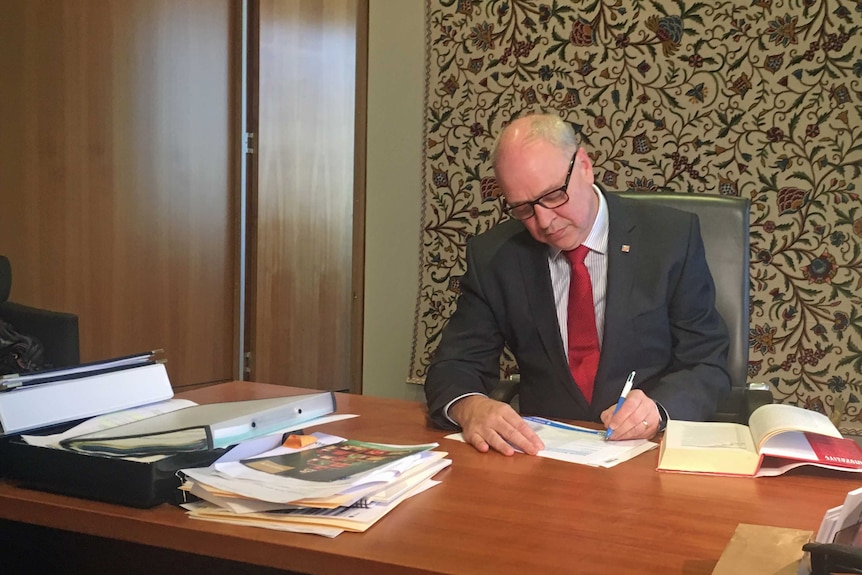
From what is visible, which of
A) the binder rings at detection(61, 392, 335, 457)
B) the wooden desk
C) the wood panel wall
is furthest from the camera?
the wood panel wall

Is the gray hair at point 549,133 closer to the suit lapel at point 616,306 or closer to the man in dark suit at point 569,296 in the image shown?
the man in dark suit at point 569,296

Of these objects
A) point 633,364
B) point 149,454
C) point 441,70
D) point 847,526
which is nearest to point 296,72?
point 441,70

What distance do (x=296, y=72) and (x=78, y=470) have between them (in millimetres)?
3269

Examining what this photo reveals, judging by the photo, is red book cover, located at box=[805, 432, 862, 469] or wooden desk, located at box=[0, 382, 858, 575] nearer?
wooden desk, located at box=[0, 382, 858, 575]

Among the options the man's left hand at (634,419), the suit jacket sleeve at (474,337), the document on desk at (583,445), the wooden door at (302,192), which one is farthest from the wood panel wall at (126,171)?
the man's left hand at (634,419)

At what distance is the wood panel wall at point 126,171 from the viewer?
9.66ft

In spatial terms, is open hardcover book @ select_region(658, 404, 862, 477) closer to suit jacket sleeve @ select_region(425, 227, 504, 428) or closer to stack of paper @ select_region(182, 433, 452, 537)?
stack of paper @ select_region(182, 433, 452, 537)

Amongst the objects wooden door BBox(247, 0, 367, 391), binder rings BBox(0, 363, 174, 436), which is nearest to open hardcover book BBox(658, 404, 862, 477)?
binder rings BBox(0, 363, 174, 436)

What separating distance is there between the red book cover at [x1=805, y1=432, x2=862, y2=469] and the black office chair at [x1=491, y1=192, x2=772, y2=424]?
1.83 ft

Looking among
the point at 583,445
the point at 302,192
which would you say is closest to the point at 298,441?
the point at 583,445

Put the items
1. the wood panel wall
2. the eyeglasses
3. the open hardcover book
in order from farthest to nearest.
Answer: the wood panel wall
the eyeglasses
the open hardcover book

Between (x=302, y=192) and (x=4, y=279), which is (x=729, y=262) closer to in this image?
(x=4, y=279)

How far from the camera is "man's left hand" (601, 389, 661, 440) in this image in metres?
1.33

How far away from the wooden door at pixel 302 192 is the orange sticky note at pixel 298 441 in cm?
251
